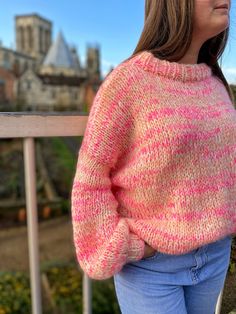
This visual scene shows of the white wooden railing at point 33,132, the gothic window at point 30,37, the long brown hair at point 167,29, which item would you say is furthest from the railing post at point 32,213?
the gothic window at point 30,37

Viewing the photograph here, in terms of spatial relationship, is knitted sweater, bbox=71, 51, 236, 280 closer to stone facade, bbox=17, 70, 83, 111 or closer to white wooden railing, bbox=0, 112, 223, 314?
white wooden railing, bbox=0, 112, 223, 314

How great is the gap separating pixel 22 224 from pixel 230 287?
16655 millimetres

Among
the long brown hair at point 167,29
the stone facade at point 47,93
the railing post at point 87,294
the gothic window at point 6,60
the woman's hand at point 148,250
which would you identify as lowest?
the stone facade at point 47,93

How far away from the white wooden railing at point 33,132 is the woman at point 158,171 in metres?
0.20

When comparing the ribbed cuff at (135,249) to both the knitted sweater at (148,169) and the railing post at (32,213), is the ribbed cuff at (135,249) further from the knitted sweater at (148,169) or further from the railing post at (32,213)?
the railing post at (32,213)

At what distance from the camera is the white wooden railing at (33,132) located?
0.94m

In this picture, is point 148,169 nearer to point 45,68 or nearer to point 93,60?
point 45,68

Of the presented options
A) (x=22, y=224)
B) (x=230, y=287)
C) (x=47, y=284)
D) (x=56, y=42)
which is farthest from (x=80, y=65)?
(x=230, y=287)

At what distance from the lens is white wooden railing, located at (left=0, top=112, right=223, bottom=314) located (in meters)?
0.94

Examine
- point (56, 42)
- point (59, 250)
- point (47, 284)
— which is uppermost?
point (56, 42)

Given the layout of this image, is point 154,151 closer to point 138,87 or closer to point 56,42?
point 138,87

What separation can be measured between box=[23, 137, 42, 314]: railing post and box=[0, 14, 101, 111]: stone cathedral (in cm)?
1690

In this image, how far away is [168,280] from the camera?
34.5 inches

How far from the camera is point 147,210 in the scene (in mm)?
882
